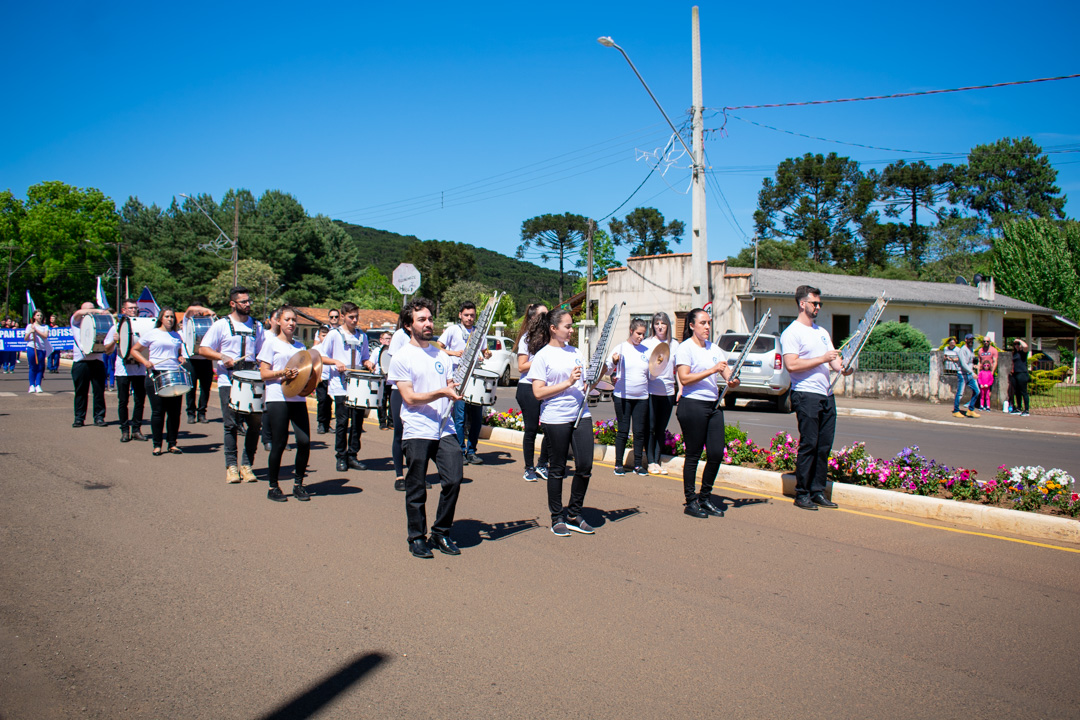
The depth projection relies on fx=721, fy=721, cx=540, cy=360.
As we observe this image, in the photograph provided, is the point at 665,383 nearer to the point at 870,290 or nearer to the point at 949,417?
the point at 949,417

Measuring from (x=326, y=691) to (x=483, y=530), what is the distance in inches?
113

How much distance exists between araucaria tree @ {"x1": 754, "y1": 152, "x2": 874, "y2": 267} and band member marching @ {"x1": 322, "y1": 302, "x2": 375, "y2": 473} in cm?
6857

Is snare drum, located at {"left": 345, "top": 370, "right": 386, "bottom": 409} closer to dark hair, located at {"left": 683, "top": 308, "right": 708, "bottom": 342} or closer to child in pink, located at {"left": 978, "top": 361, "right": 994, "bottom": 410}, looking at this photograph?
dark hair, located at {"left": 683, "top": 308, "right": 708, "bottom": 342}

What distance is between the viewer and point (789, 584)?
4.93 m

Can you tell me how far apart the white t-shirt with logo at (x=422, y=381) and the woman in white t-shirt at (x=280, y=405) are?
1.93 metres

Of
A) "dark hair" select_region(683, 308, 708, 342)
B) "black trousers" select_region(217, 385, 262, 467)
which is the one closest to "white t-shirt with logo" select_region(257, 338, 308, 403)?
"black trousers" select_region(217, 385, 262, 467)

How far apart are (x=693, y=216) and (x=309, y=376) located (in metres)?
13.3

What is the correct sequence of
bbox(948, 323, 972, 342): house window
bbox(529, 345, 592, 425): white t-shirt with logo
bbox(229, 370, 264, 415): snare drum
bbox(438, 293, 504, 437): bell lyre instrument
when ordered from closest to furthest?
bbox(438, 293, 504, 437): bell lyre instrument, bbox(529, 345, 592, 425): white t-shirt with logo, bbox(229, 370, 264, 415): snare drum, bbox(948, 323, 972, 342): house window

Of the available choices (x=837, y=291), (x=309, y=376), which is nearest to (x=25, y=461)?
(x=309, y=376)

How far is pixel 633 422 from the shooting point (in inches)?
344

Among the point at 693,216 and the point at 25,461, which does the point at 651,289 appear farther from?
the point at 25,461

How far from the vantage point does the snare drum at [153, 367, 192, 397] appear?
8992 millimetres

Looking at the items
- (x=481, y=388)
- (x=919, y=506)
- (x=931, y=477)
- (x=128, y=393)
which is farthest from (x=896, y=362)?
(x=128, y=393)

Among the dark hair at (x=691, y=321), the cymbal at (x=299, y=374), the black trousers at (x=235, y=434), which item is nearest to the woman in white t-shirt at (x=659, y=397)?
the dark hair at (x=691, y=321)
